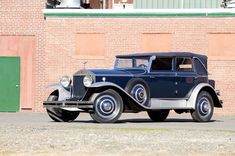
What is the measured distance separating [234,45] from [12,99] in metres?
9.94

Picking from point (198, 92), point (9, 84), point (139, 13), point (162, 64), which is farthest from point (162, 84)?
point (9, 84)

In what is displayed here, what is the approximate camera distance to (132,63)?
22141mm

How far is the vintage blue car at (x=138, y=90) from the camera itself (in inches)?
795

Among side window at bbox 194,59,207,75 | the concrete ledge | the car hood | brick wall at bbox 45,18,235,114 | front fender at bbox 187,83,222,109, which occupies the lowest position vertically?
front fender at bbox 187,83,222,109

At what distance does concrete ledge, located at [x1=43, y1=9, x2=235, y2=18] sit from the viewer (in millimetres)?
30953

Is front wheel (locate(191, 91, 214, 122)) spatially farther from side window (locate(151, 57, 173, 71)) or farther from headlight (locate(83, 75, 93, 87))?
Answer: headlight (locate(83, 75, 93, 87))

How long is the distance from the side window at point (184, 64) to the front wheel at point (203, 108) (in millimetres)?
944

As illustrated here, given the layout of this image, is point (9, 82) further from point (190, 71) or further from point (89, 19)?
point (190, 71)

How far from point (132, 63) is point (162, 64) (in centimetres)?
92

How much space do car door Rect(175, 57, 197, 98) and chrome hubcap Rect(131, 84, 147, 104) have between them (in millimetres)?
1290

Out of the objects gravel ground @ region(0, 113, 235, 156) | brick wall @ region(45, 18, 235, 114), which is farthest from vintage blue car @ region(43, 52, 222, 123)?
brick wall @ region(45, 18, 235, 114)

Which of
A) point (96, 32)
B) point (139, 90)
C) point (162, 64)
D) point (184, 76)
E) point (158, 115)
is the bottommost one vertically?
point (158, 115)

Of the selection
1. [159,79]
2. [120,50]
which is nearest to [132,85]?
[159,79]

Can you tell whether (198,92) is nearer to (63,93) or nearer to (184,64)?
(184,64)
